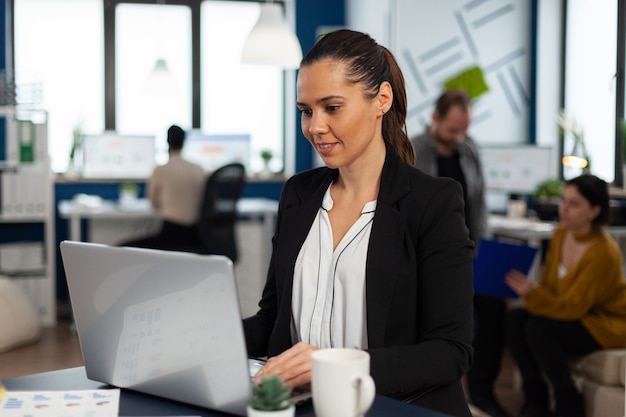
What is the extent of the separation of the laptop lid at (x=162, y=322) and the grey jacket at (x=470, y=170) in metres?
2.52

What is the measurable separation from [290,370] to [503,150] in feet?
14.8

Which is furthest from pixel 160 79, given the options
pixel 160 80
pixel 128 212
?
pixel 128 212

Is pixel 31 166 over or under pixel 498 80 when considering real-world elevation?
under

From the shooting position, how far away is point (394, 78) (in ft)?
5.25

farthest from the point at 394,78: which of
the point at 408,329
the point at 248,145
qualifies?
the point at 248,145

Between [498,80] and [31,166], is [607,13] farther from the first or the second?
[31,166]

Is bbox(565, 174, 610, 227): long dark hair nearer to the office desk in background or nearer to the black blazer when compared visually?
the black blazer

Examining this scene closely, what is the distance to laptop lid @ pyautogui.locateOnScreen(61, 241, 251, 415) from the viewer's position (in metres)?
1.08

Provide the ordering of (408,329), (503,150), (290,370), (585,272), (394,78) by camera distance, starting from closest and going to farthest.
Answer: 1. (290,370)
2. (408,329)
3. (394,78)
4. (585,272)
5. (503,150)

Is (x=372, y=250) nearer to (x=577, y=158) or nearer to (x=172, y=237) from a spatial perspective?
(x=172, y=237)

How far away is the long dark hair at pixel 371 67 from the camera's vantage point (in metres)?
1.49

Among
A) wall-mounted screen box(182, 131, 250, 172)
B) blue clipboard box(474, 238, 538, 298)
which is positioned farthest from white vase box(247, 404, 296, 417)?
wall-mounted screen box(182, 131, 250, 172)

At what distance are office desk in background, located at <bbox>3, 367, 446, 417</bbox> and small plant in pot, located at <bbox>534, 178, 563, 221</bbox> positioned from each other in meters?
4.01

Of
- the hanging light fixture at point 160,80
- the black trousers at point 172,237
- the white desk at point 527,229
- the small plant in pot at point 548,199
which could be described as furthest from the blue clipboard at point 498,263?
the hanging light fixture at point 160,80
